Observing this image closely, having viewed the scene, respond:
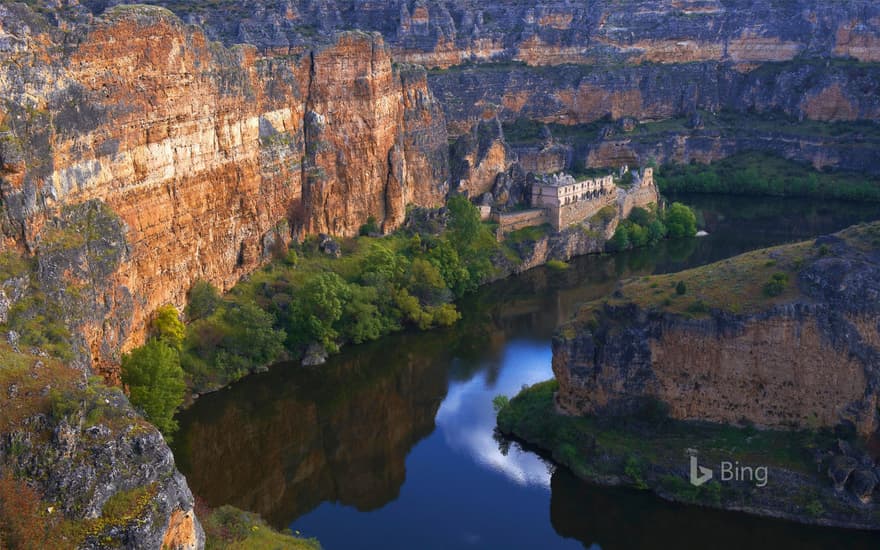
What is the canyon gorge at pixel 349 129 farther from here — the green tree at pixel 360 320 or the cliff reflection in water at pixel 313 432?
the green tree at pixel 360 320

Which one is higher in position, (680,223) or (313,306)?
(313,306)

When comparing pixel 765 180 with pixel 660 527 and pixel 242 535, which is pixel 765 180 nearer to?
pixel 660 527

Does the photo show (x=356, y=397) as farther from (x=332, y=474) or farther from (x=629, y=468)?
(x=629, y=468)

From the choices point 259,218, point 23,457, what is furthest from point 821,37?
point 23,457

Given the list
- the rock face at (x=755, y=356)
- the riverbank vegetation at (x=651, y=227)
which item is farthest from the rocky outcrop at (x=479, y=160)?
the rock face at (x=755, y=356)

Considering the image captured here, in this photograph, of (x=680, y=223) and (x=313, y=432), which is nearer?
(x=313, y=432)

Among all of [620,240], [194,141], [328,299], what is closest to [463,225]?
[620,240]
